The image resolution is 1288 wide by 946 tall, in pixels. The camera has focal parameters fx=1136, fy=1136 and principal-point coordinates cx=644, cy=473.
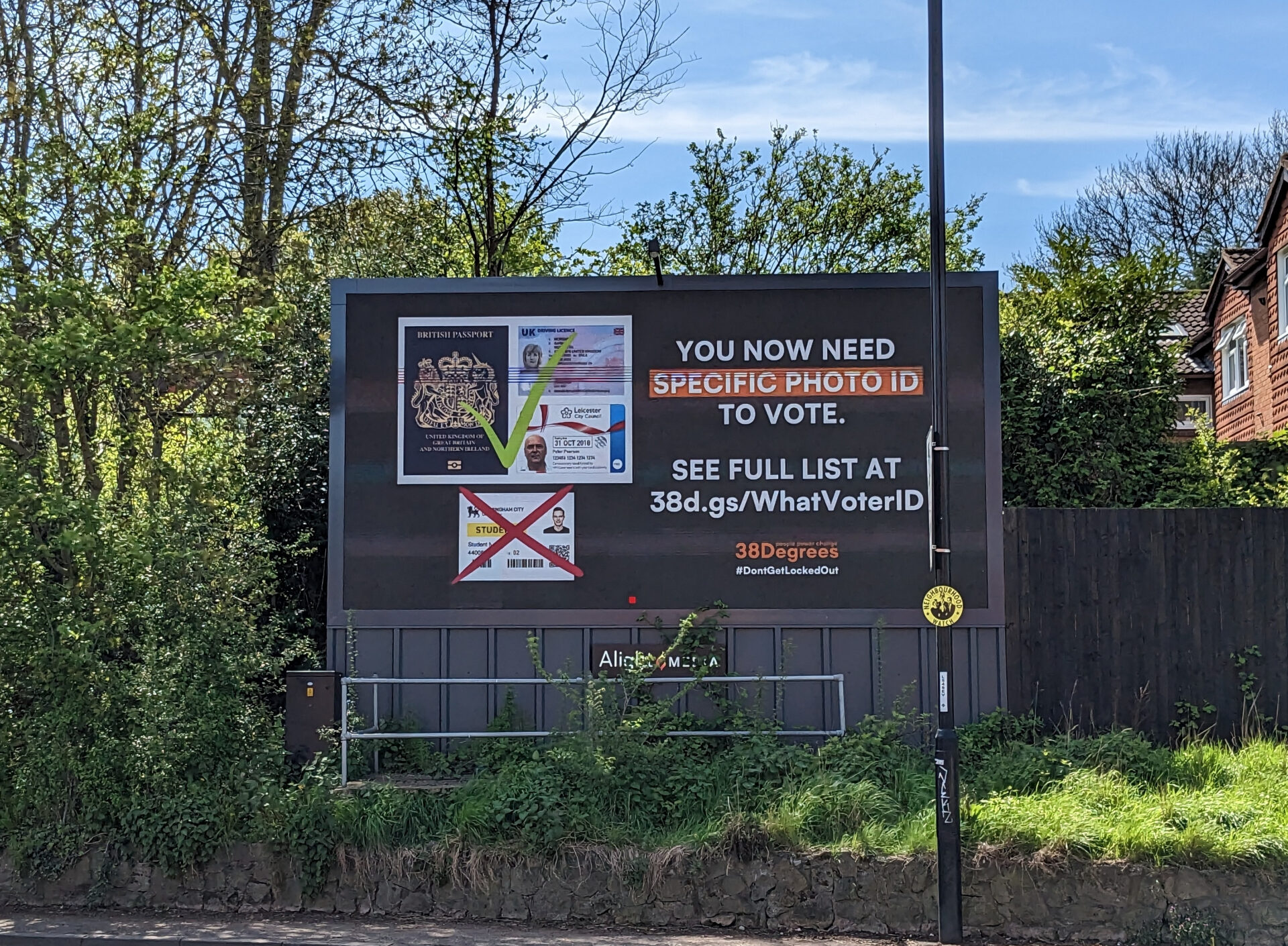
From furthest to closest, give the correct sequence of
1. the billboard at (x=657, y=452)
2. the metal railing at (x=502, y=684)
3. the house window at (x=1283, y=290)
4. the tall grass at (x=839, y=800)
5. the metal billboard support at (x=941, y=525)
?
1. the house window at (x=1283, y=290)
2. the billboard at (x=657, y=452)
3. the metal railing at (x=502, y=684)
4. the tall grass at (x=839, y=800)
5. the metal billboard support at (x=941, y=525)

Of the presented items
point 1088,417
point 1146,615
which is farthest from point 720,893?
point 1088,417

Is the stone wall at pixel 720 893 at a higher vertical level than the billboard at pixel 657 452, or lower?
lower

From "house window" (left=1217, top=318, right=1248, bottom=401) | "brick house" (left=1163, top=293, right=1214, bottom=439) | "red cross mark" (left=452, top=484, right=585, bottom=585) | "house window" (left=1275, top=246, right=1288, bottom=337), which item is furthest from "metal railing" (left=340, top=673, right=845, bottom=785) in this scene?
"brick house" (left=1163, top=293, right=1214, bottom=439)

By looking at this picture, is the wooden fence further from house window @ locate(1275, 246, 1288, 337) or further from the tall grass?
house window @ locate(1275, 246, 1288, 337)

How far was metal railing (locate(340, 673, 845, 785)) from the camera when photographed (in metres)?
9.84

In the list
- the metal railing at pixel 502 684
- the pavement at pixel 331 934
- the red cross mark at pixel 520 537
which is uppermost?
the red cross mark at pixel 520 537

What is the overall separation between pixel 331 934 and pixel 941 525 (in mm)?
5322

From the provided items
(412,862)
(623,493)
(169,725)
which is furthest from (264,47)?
(412,862)

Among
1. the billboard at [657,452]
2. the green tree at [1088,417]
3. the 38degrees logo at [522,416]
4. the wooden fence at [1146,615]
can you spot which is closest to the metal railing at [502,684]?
the billboard at [657,452]

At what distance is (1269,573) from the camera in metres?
11.1

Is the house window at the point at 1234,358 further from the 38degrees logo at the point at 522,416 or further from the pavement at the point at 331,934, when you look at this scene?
the pavement at the point at 331,934

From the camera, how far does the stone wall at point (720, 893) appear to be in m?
8.12

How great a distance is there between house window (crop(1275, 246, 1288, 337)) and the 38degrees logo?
669 inches

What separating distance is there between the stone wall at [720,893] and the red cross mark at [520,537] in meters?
3.04
